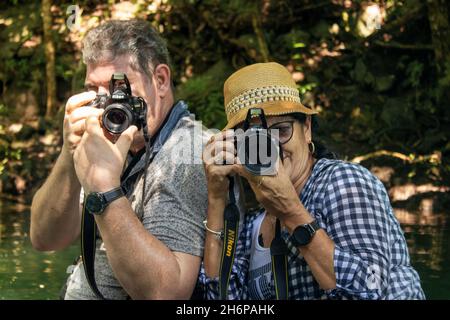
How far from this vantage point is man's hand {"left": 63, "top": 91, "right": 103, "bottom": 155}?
216 cm

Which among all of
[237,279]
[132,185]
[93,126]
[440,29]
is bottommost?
[237,279]

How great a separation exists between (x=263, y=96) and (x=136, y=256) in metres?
0.68

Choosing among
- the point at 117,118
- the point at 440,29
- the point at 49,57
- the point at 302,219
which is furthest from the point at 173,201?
the point at 49,57

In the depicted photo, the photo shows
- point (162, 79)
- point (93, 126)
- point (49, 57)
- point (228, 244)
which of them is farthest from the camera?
point (49, 57)

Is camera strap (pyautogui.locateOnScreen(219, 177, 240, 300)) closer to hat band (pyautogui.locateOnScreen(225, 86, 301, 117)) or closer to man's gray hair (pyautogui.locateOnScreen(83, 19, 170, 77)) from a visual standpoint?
hat band (pyautogui.locateOnScreen(225, 86, 301, 117))

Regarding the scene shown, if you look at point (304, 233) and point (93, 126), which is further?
point (93, 126)

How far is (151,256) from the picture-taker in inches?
79.0

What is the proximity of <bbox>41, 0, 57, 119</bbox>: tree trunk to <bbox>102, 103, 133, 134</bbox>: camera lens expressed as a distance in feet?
24.9

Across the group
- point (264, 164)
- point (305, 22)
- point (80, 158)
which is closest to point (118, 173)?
point (80, 158)

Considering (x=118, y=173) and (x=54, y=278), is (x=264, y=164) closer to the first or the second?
(x=118, y=173)

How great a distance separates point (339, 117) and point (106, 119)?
6.67 meters

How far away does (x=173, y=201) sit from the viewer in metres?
2.20

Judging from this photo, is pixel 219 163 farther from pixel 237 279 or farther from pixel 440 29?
pixel 440 29

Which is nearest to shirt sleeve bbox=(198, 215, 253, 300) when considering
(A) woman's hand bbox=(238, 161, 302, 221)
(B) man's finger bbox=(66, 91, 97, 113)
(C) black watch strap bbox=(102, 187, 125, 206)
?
(A) woman's hand bbox=(238, 161, 302, 221)
